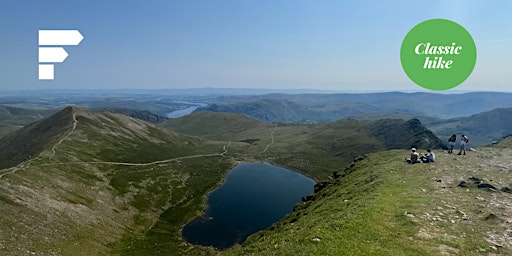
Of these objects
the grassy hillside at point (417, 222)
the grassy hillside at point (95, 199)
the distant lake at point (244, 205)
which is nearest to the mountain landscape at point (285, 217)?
the grassy hillside at point (417, 222)

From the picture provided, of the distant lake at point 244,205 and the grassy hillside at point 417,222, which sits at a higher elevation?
the grassy hillside at point 417,222

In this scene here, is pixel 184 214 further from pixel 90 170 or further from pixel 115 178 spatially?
pixel 90 170

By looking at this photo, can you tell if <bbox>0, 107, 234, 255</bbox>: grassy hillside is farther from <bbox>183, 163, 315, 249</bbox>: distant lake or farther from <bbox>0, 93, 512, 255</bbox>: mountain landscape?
<bbox>183, 163, 315, 249</bbox>: distant lake

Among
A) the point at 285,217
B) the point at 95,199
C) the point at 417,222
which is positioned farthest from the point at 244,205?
the point at 417,222

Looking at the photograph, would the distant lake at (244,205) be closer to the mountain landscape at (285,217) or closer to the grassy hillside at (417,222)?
the mountain landscape at (285,217)

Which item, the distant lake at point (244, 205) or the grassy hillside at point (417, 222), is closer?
the grassy hillside at point (417, 222)

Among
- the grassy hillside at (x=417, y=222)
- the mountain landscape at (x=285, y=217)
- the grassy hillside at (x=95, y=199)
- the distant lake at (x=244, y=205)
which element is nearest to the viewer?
the grassy hillside at (x=417, y=222)
